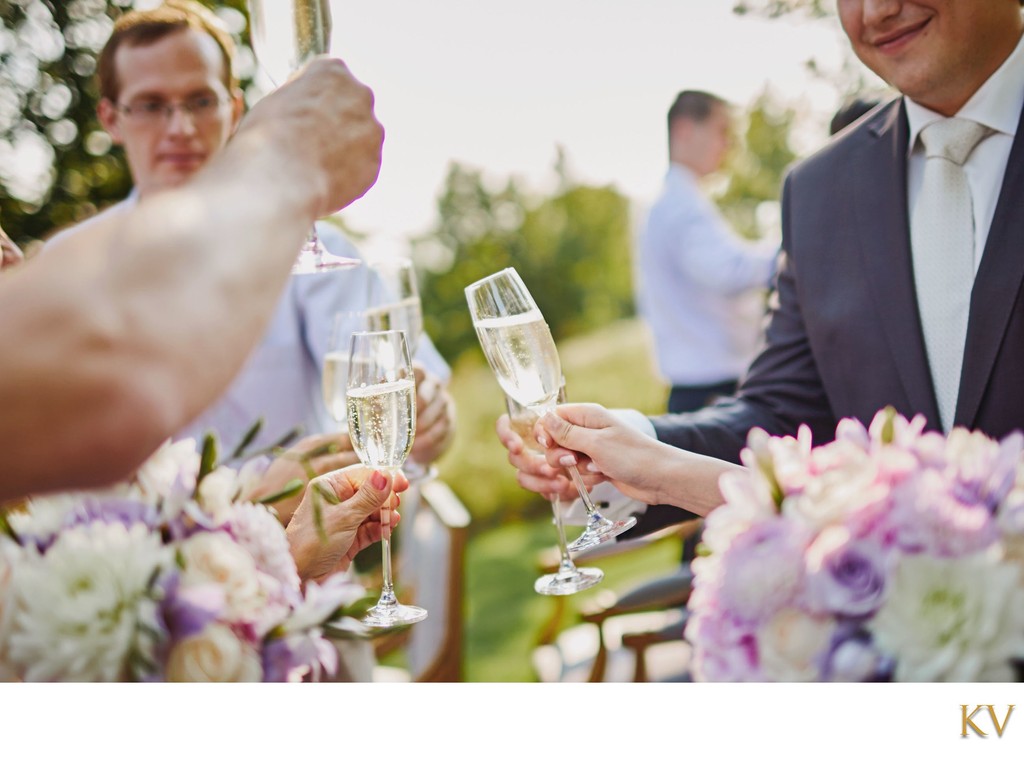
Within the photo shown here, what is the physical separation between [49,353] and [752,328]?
485 centimetres

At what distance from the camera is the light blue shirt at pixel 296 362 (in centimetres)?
305

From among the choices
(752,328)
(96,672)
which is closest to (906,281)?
(96,672)

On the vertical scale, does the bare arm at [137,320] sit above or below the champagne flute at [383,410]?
Result: above

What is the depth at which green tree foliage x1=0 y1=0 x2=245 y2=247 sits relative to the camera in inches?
164

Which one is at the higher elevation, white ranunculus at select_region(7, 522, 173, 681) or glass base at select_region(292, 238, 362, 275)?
glass base at select_region(292, 238, 362, 275)

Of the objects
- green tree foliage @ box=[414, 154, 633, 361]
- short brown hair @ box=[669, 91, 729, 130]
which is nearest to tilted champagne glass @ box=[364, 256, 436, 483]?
short brown hair @ box=[669, 91, 729, 130]

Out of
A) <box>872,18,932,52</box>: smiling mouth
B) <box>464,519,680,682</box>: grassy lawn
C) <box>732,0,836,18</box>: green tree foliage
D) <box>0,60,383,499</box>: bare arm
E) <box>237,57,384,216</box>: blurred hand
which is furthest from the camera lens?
<box>464,519,680,682</box>: grassy lawn

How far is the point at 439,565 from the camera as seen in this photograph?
9.87 feet

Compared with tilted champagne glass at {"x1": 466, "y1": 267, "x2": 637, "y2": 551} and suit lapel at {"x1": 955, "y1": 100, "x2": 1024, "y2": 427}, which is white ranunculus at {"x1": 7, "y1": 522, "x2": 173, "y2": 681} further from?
suit lapel at {"x1": 955, "y1": 100, "x2": 1024, "y2": 427}

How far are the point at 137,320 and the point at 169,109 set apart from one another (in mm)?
2578

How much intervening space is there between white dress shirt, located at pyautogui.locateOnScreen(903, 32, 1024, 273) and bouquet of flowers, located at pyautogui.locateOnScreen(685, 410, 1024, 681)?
123 centimetres

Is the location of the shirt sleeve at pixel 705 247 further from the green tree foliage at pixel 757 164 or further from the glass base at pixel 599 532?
the glass base at pixel 599 532

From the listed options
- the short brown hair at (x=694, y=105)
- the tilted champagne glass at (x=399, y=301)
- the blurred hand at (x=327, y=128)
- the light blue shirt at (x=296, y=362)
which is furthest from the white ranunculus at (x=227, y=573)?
the short brown hair at (x=694, y=105)

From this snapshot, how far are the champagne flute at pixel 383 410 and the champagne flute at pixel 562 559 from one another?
228 millimetres
